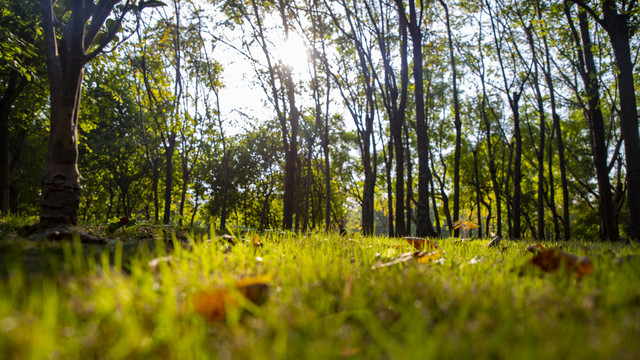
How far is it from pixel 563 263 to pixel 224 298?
1824mm

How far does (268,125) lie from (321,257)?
2516cm

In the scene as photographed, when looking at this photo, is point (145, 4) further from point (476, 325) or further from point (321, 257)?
point (476, 325)

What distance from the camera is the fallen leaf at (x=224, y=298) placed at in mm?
1245

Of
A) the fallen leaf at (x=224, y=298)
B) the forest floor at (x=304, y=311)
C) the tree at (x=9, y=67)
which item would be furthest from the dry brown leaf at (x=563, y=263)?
the tree at (x=9, y=67)

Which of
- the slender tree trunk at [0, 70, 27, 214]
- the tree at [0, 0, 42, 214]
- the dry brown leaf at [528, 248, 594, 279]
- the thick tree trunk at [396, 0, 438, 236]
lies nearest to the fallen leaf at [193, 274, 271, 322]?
the dry brown leaf at [528, 248, 594, 279]

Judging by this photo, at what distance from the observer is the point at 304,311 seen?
127 cm

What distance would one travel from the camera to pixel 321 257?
236 centimetres

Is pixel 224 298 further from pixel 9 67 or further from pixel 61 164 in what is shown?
pixel 9 67

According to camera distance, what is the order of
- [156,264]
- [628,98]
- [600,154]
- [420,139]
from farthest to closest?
[600,154] → [420,139] → [628,98] → [156,264]

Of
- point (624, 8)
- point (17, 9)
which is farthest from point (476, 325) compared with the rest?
point (17, 9)

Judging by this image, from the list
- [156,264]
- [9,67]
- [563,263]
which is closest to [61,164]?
[156,264]

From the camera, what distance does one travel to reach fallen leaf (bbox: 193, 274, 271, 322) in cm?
125

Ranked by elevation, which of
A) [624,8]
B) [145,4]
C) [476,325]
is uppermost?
[624,8]

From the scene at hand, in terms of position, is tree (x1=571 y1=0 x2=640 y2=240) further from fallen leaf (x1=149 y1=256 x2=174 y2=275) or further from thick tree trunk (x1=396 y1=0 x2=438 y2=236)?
fallen leaf (x1=149 y1=256 x2=174 y2=275)
